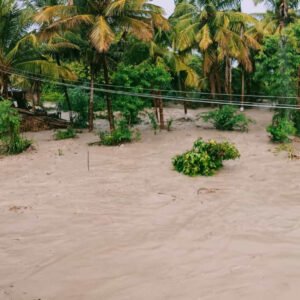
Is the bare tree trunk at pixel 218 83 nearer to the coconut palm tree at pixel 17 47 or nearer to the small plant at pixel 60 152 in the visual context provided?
the coconut palm tree at pixel 17 47

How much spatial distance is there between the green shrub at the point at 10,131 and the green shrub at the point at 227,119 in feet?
26.4

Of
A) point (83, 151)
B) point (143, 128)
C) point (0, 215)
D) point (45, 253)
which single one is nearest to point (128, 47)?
point (143, 128)

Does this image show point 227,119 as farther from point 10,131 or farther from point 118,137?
point 10,131

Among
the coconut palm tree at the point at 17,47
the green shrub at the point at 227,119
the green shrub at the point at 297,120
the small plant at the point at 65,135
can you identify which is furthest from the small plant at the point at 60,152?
the green shrub at the point at 297,120

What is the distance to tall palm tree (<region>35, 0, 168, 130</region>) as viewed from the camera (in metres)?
13.2

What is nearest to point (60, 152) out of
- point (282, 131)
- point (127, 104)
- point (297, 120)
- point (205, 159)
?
point (127, 104)

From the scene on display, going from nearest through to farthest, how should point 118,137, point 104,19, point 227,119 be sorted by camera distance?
point 104,19 < point 118,137 < point 227,119

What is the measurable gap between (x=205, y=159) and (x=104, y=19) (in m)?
6.78

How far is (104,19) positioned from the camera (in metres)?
13.7

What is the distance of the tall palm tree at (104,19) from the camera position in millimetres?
13180

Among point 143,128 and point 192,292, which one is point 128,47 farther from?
point 192,292

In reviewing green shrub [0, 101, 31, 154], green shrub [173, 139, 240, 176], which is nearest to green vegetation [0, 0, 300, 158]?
green shrub [173, 139, 240, 176]

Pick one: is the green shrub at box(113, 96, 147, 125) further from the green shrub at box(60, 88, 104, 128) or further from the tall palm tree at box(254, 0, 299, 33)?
the tall palm tree at box(254, 0, 299, 33)

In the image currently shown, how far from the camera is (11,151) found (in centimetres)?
1269
